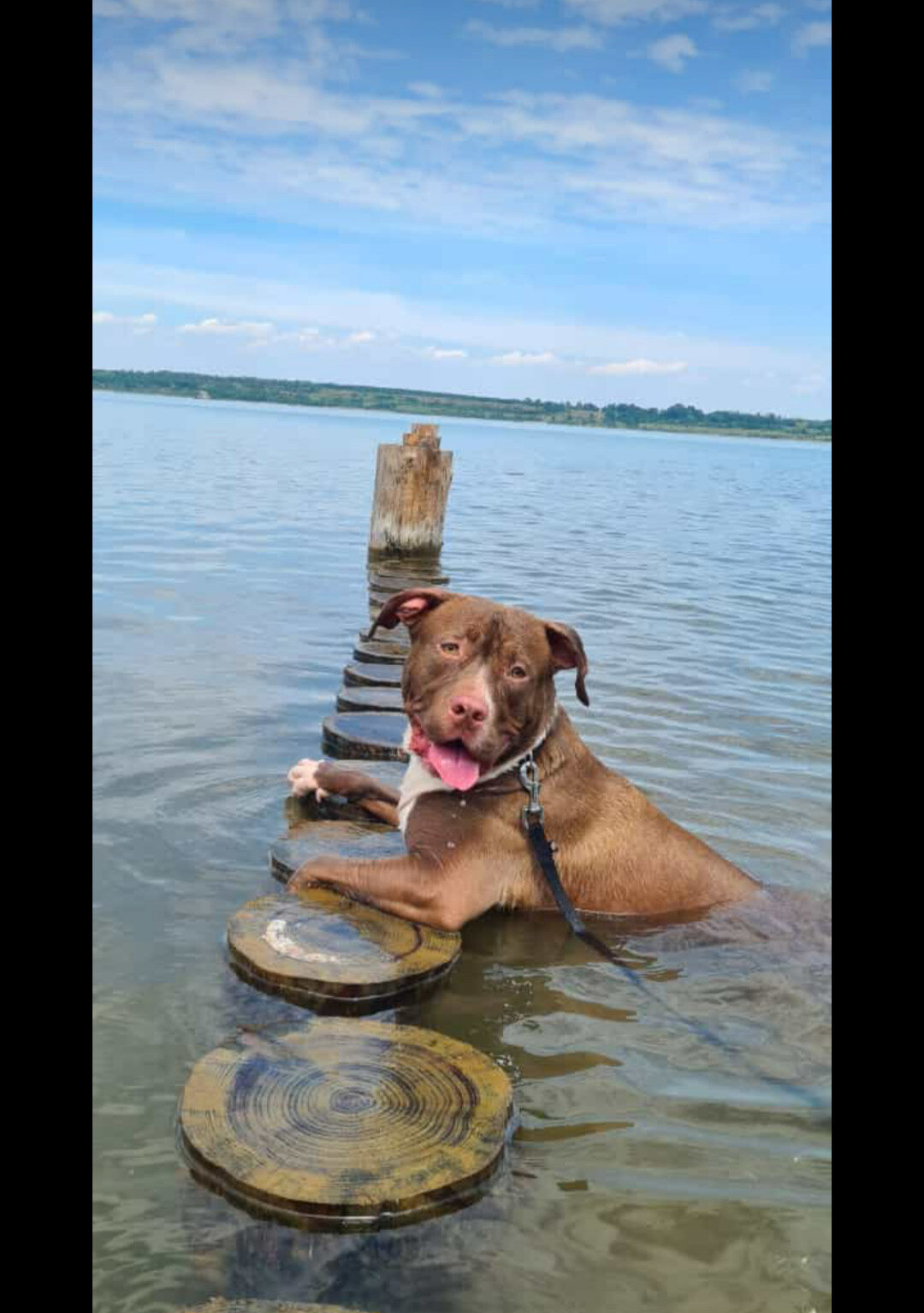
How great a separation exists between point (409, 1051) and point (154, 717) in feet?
19.3

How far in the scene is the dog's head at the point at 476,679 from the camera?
202 inches

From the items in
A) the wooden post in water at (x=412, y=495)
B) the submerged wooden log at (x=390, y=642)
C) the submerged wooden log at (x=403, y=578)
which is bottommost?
the submerged wooden log at (x=390, y=642)

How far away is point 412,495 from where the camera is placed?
17609mm

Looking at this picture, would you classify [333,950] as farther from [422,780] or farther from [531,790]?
[531,790]

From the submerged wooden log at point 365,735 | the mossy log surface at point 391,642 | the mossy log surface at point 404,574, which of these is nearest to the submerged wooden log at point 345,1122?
the submerged wooden log at point 365,735

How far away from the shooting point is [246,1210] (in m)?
3.22

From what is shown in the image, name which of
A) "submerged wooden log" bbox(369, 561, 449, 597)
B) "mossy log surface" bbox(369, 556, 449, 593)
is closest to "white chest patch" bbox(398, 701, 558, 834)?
"mossy log surface" bbox(369, 556, 449, 593)

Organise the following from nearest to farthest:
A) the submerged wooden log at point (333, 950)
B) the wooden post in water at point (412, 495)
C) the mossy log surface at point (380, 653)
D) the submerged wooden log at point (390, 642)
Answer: the submerged wooden log at point (333, 950) < the mossy log surface at point (380, 653) < the submerged wooden log at point (390, 642) < the wooden post in water at point (412, 495)

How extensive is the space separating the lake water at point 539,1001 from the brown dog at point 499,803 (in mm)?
277

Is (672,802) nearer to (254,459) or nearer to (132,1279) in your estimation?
(132,1279)

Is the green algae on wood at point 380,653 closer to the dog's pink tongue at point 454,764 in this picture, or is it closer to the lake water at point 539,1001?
the lake water at point 539,1001

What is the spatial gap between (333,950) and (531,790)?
1.24 m

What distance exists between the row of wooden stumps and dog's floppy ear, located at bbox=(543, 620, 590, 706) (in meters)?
1.37
